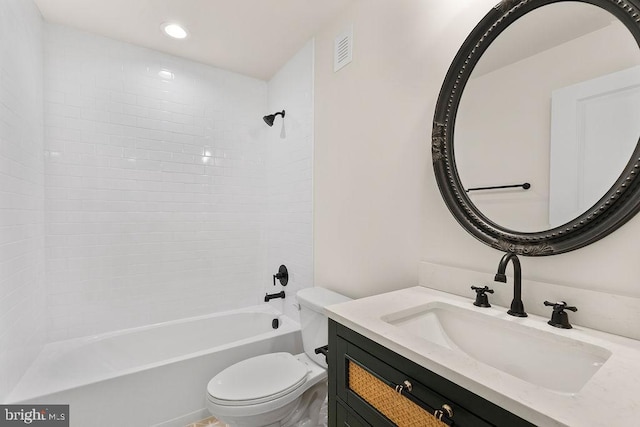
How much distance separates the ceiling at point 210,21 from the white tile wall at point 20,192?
0.28 metres

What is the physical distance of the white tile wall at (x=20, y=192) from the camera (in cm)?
138

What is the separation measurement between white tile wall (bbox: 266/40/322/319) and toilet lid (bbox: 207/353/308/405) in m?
0.64

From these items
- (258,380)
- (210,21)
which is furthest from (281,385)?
(210,21)

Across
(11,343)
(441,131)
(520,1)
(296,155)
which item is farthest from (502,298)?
(11,343)

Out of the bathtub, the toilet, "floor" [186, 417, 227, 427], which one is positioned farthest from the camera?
"floor" [186, 417, 227, 427]

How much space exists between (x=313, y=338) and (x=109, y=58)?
2.44 meters

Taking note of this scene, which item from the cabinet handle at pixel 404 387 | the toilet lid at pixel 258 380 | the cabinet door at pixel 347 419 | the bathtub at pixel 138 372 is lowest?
the bathtub at pixel 138 372

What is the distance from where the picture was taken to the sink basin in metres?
0.73

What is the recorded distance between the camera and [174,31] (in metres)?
2.04

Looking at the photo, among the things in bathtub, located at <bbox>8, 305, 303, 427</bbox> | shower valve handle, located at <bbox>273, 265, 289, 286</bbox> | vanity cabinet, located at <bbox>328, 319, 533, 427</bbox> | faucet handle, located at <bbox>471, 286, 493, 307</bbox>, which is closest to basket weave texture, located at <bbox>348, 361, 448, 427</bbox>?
vanity cabinet, located at <bbox>328, 319, 533, 427</bbox>

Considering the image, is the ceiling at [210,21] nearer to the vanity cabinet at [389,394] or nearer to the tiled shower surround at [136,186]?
the tiled shower surround at [136,186]

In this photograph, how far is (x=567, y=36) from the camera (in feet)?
2.91

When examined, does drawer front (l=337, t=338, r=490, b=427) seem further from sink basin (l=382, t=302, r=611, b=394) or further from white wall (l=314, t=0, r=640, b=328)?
white wall (l=314, t=0, r=640, b=328)

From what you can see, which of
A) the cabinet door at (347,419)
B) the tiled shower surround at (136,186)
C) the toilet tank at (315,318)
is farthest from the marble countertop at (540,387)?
the tiled shower surround at (136,186)
